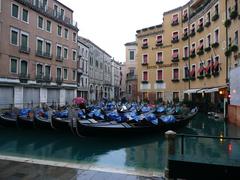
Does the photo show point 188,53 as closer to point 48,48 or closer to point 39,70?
point 48,48

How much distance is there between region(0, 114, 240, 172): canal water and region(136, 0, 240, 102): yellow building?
6.92 meters

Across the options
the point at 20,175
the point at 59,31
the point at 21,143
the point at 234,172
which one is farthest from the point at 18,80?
the point at 234,172

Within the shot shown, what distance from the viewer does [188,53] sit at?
79.3 ft

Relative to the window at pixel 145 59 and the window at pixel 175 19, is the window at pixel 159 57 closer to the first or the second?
the window at pixel 145 59

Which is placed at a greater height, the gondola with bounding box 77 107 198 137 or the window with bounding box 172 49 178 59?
the window with bounding box 172 49 178 59

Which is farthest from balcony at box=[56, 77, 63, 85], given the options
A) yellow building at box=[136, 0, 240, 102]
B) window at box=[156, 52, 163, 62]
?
window at box=[156, 52, 163, 62]

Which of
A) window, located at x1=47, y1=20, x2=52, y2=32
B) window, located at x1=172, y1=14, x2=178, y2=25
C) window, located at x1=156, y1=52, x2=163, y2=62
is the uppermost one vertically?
window, located at x1=172, y1=14, x2=178, y2=25

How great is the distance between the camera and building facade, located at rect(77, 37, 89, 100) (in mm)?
33656

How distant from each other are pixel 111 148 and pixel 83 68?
2675 cm

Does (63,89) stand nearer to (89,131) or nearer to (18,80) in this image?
(18,80)

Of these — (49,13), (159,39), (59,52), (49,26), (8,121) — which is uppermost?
(49,13)

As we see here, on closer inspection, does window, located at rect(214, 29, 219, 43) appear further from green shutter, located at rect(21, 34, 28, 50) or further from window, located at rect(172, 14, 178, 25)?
green shutter, located at rect(21, 34, 28, 50)

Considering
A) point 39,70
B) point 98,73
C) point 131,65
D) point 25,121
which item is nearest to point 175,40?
point 131,65

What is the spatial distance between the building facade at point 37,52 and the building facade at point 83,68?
451cm
